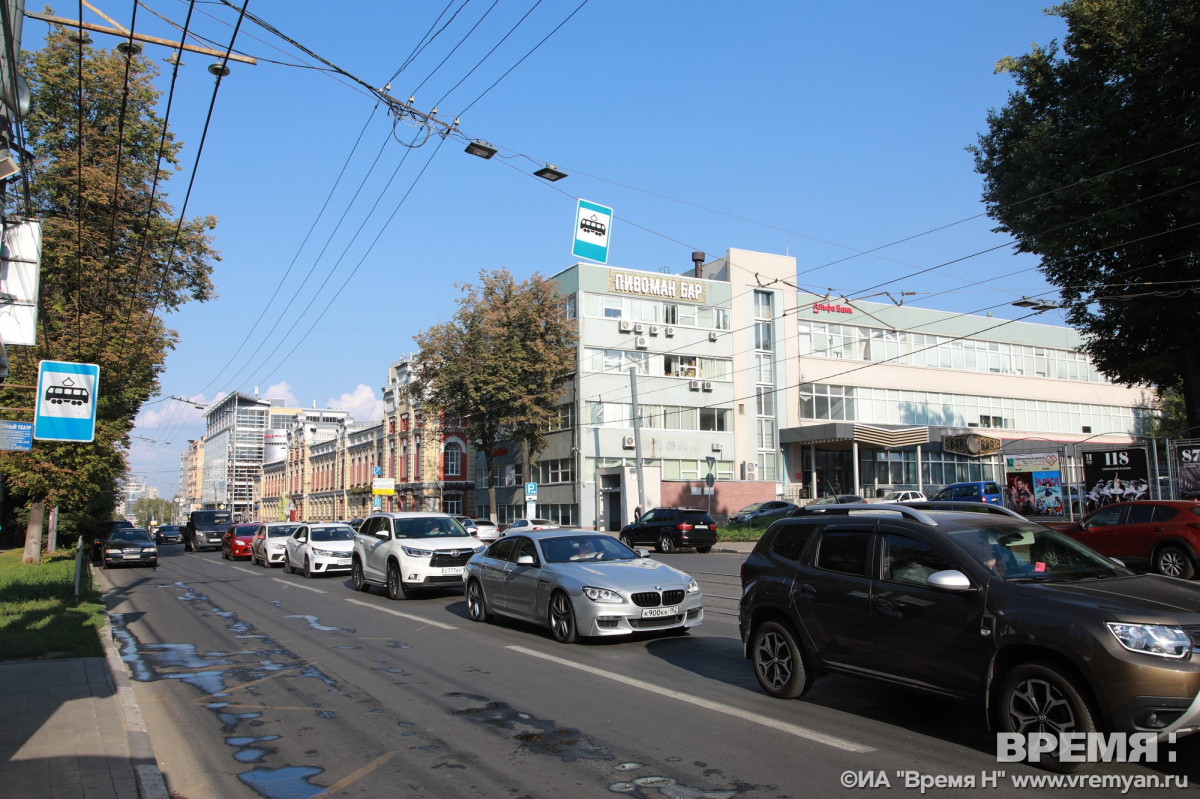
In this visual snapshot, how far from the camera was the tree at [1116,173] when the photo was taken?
22031 millimetres

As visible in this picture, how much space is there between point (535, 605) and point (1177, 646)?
26.7 feet

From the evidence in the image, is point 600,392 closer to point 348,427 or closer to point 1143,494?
point 1143,494

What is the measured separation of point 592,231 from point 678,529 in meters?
17.9

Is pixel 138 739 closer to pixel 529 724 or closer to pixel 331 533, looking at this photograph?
pixel 529 724

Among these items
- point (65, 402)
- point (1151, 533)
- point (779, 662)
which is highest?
point (65, 402)

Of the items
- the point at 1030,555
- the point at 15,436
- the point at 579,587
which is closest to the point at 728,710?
the point at 1030,555

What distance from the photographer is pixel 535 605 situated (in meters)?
11.8

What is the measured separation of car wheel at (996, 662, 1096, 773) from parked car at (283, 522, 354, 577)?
766 inches

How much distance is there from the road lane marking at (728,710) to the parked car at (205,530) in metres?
39.1

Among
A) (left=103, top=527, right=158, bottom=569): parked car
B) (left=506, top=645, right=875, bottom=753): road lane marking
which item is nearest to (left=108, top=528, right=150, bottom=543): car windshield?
(left=103, top=527, right=158, bottom=569): parked car

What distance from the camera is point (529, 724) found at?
7.00 m

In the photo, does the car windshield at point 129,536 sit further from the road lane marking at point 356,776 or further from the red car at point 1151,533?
the red car at point 1151,533

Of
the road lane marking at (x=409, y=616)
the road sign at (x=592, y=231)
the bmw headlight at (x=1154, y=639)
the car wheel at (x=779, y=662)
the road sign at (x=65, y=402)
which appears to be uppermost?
the road sign at (x=592, y=231)

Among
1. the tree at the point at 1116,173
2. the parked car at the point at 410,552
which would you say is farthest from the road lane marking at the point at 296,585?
the tree at the point at 1116,173
